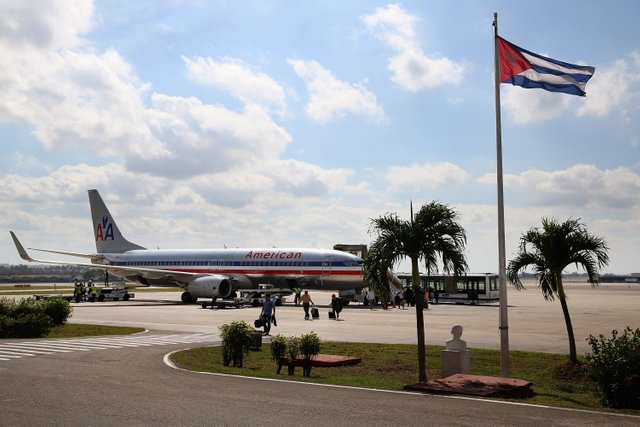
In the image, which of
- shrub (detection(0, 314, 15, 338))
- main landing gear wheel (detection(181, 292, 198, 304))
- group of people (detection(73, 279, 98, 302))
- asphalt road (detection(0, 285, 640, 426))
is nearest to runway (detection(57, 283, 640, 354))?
shrub (detection(0, 314, 15, 338))

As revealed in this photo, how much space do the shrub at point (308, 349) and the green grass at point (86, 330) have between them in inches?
545

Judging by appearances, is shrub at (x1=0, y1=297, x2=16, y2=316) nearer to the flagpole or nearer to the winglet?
the flagpole

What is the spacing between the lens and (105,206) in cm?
7131

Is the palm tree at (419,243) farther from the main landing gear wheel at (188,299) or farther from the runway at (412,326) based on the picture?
the main landing gear wheel at (188,299)

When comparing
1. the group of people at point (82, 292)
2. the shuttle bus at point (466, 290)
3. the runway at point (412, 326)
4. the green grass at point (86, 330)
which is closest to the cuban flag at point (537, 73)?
the runway at point (412, 326)

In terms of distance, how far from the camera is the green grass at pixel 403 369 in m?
15.2

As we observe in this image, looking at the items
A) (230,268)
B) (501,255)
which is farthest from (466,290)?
(501,255)

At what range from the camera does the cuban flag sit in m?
18.4

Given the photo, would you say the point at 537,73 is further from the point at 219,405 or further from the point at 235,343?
the point at 219,405

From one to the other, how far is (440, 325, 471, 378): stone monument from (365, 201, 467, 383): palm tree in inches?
28.0

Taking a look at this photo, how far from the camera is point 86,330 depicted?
30.2 m

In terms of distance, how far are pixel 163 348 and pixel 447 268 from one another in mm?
10642

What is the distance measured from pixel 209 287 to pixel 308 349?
126ft

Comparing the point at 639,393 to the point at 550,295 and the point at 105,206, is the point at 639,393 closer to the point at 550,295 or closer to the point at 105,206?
the point at 550,295
